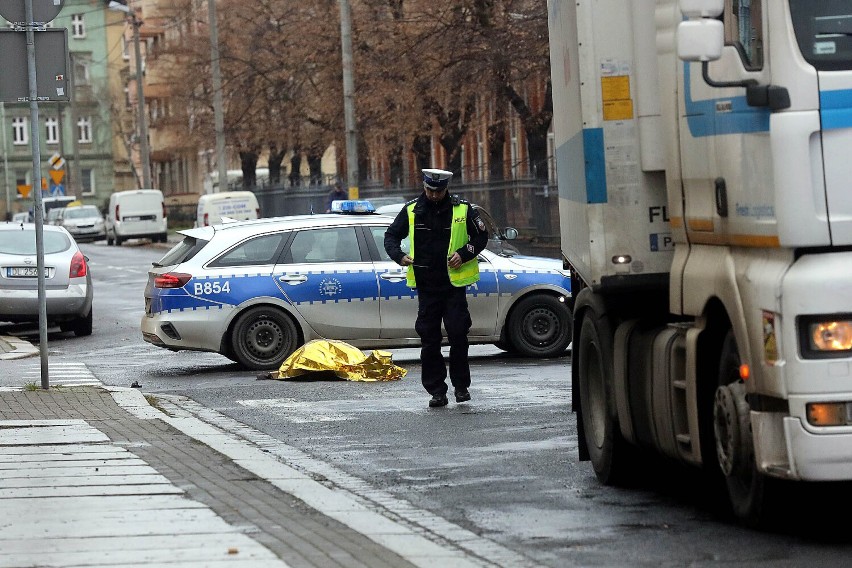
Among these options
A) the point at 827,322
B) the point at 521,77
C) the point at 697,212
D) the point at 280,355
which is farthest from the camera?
the point at 521,77

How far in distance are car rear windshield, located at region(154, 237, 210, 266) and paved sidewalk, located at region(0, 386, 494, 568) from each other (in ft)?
18.6

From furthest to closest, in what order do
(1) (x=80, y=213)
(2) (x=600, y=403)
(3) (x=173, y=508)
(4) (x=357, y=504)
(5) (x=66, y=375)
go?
1. (1) (x=80, y=213)
2. (5) (x=66, y=375)
3. (2) (x=600, y=403)
4. (4) (x=357, y=504)
5. (3) (x=173, y=508)

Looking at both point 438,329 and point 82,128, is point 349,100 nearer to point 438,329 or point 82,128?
point 438,329

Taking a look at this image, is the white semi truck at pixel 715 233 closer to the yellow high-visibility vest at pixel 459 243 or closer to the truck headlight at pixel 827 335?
the truck headlight at pixel 827 335

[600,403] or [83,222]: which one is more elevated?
[83,222]

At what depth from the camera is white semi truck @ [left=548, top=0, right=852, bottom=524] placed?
686 centimetres

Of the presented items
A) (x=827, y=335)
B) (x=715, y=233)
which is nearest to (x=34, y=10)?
(x=715, y=233)

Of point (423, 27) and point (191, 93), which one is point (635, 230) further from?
point (191, 93)

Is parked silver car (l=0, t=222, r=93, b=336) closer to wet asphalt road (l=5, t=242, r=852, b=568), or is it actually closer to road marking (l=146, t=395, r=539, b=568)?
wet asphalt road (l=5, t=242, r=852, b=568)

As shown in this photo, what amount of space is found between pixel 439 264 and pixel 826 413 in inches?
284

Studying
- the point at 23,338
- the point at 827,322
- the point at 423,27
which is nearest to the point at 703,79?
the point at 827,322

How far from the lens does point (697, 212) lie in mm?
8023

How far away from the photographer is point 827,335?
6.84 metres

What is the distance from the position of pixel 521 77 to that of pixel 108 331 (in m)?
17.7
